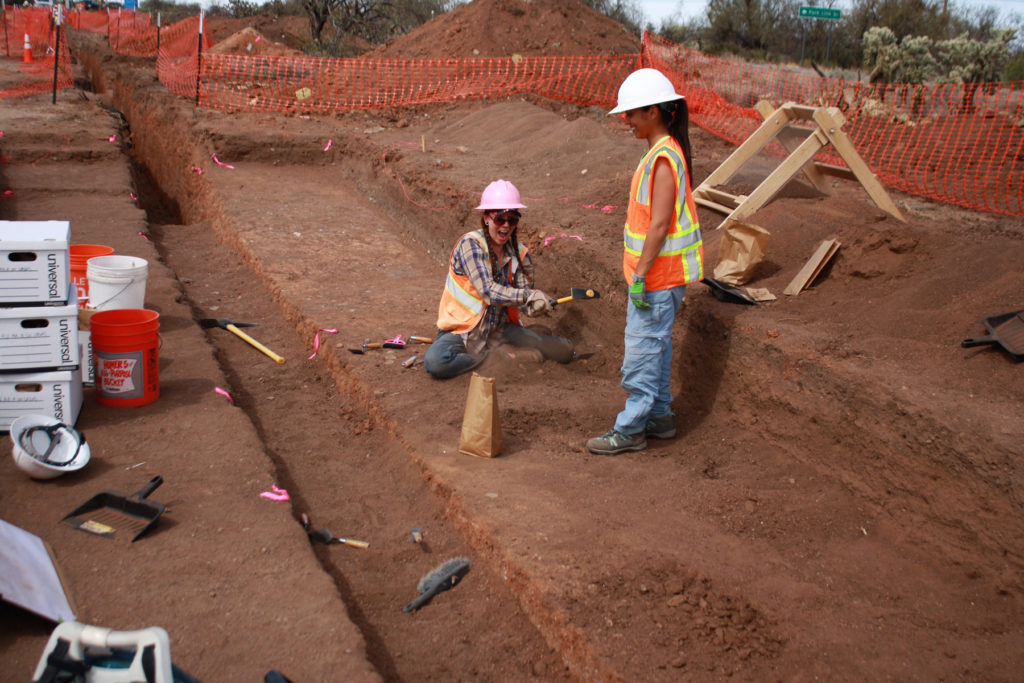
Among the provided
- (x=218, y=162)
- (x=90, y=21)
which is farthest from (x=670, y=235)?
(x=90, y=21)

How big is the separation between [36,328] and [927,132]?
1107 centimetres

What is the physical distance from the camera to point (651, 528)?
A: 11.3 ft

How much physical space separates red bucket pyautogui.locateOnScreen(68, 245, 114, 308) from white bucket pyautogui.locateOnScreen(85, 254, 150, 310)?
197mm

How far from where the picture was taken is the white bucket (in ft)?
17.0

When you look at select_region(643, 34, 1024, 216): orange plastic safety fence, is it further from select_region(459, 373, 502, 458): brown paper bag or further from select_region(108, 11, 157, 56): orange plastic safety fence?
select_region(108, 11, 157, 56): orange plastic safety fence

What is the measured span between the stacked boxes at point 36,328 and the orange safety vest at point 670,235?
2851 mm

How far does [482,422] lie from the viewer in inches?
160

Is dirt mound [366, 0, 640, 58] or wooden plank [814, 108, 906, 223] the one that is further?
dirt mound [366, 0, 640, 58]

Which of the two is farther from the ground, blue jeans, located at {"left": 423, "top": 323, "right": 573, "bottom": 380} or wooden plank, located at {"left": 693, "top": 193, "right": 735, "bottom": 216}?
wooden plank, located at {"left": 693, "top": 193, "right": 735, "bottom": 216}

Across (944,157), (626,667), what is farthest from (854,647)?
(944,157)

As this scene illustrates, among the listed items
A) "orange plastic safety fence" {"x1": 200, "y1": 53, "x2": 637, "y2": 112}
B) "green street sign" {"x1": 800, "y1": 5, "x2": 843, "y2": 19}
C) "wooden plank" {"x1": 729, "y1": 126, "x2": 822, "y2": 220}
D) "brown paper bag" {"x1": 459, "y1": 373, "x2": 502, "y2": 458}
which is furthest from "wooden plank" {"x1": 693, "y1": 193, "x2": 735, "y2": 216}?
"green street sign" {"x1": 800, "y1": 5, "x2": 843, "y2": 19}

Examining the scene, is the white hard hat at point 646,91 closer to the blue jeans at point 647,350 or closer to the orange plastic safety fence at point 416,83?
the blue jeans at point 647,350

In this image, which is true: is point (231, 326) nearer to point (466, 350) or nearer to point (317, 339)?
point (317, 339)

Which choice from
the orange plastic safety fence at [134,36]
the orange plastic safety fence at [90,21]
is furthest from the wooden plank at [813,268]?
the orange plastic safety fence at [90,21]
